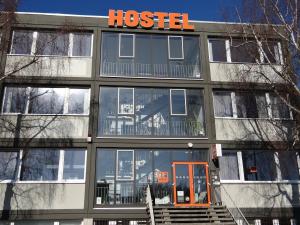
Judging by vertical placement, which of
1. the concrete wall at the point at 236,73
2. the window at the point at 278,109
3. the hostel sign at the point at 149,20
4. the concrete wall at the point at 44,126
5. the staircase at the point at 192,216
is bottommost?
the staircase at the point at 192,216

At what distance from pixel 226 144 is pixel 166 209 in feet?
17.2

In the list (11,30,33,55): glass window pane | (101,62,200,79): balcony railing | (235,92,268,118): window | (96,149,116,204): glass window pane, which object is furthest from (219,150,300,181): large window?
(11,30,33,55): glass window pane

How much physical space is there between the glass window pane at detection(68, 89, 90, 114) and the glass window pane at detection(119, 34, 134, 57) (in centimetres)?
311

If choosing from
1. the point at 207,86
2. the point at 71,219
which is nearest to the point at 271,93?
the point at 207,86

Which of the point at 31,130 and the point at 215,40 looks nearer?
the point at 31,130

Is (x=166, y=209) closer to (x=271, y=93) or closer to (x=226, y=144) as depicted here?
(x=226, y=144)

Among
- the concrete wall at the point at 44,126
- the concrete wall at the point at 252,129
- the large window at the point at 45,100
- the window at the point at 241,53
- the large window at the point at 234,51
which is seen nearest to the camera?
the concrete wall at the point at 44,126

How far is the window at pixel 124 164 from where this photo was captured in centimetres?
1736

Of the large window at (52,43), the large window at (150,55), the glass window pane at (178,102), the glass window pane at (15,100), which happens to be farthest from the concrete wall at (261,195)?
the glass window pane at (15,100)

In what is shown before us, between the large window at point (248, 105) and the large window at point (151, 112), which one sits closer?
the large window at point (151, 112)

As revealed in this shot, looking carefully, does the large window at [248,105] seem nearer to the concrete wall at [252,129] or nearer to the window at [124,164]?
the concrete wall at [252,129]

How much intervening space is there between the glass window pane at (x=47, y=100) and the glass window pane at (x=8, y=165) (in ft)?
8.13

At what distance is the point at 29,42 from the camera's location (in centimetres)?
1967

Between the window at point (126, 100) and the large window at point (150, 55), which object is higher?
the large window at point (150, 55)
